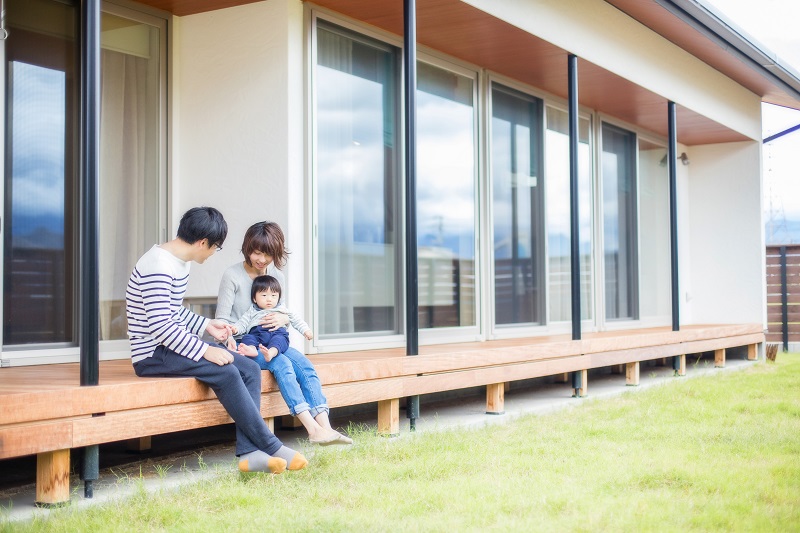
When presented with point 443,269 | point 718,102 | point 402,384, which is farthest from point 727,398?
point 718,102

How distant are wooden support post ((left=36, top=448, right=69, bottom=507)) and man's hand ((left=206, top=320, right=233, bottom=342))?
827mm

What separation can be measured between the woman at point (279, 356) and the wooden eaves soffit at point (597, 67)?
1739 millimetres

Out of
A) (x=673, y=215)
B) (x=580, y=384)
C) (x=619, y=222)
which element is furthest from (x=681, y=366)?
(x=580, y=384)

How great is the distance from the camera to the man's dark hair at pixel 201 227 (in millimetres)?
3633

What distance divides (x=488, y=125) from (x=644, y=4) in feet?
5.24

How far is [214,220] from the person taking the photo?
3684 millimetres

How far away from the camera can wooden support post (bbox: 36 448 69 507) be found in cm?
316

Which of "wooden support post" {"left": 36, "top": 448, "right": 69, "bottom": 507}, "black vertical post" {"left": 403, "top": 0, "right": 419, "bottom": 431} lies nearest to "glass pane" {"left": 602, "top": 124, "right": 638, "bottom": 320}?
"black vertical post" {"left": 403, "top": 0, "right": 419, "bottom": 431}

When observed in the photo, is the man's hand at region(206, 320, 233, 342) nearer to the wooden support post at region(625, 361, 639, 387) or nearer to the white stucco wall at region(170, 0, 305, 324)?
the white stucco wall at region(170, 0, 305, 324)

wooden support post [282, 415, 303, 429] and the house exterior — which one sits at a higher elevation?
the house exterior

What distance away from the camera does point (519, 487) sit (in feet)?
11.1

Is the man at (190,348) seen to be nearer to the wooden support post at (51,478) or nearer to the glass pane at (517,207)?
the wooden support post at (51,478)

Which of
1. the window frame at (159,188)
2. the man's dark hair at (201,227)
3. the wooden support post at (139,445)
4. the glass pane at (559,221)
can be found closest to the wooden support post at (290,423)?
the wooden support post at (139,445)

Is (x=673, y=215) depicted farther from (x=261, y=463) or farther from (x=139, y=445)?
(x=261, y=463)
